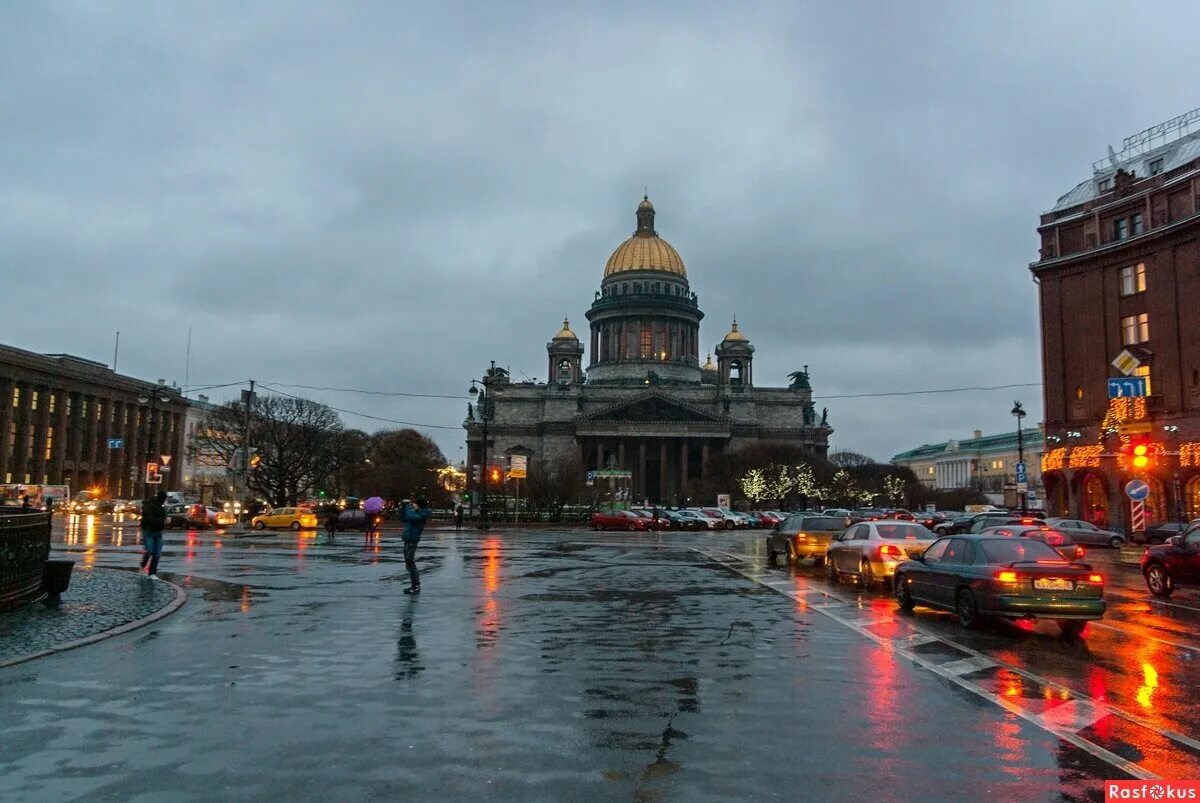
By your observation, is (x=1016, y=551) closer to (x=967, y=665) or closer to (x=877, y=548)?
(x=967, y=665)

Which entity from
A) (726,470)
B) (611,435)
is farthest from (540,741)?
(611,435)

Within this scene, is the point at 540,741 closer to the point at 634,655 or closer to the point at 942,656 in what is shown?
the point at 634,655

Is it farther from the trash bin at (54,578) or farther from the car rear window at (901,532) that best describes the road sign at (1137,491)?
the trash bin at (54,578)

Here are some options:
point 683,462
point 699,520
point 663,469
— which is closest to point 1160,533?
point 699,520

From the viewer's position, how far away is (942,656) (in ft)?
37.0

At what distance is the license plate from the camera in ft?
43.4

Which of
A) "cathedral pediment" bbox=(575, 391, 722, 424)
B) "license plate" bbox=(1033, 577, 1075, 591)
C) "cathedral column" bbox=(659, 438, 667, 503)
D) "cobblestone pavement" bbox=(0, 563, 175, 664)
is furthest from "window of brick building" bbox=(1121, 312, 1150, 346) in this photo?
"cathedral column" bbox=(659, 438, 667, 503)

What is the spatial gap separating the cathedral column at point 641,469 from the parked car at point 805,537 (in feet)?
284

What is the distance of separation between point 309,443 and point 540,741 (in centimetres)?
6609

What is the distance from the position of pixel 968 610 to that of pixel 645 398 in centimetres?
10341

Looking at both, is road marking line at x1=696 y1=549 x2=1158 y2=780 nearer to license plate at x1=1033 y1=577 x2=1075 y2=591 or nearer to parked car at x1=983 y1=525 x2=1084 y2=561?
license plate at x1=1033 y1=577 x2=1075 y2=591

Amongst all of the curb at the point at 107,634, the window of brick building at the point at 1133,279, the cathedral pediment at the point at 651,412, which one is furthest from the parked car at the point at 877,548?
the cathedral pediment at the point at 651,412

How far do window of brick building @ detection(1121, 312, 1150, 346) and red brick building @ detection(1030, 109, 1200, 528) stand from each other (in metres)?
0.06

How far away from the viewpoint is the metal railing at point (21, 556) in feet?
45.5
